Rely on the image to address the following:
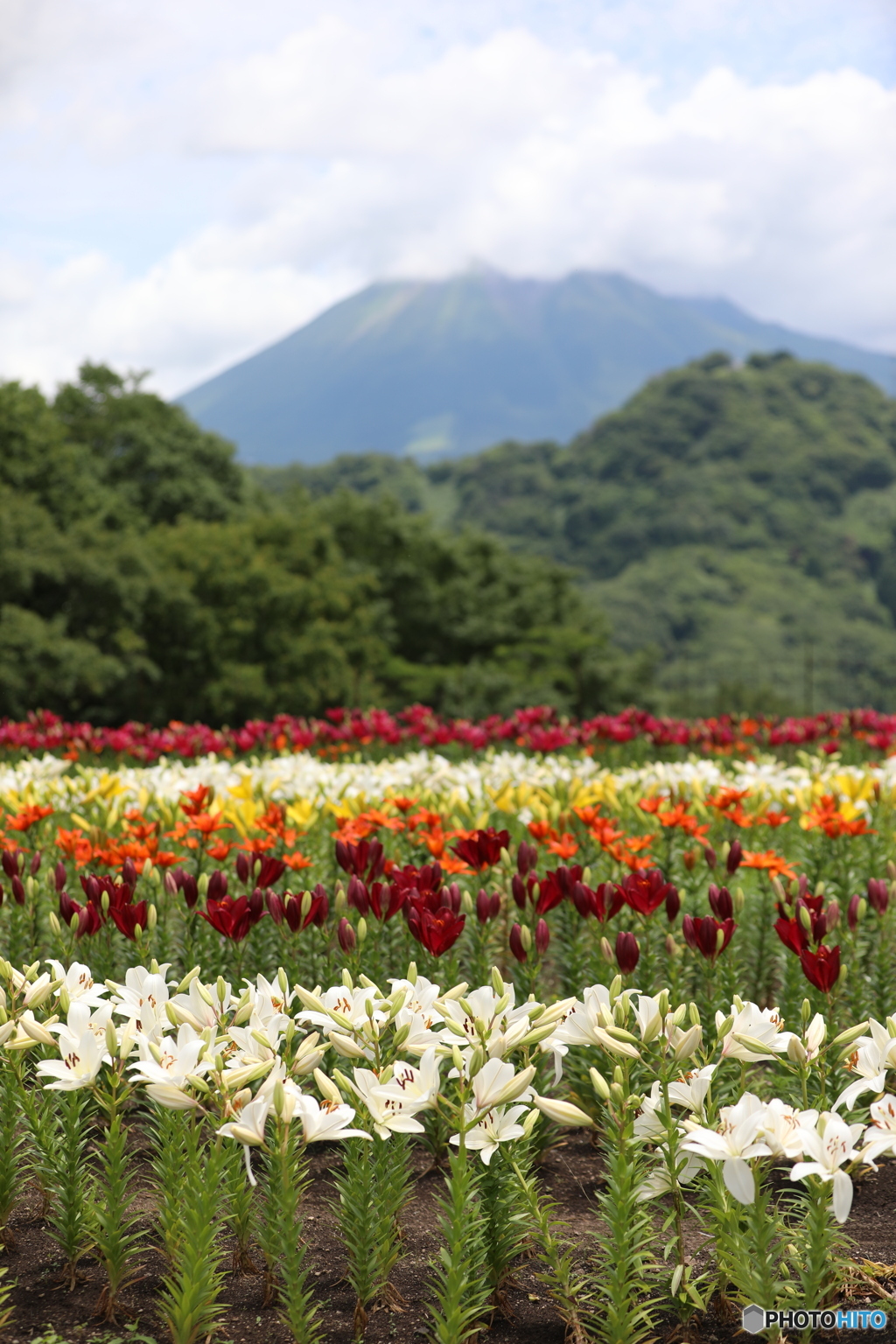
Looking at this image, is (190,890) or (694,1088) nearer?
(694,1088)

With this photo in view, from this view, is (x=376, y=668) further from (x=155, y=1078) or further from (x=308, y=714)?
(x=155, y=1078)

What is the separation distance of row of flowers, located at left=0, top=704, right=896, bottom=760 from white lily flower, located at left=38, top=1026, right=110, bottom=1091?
701 cm

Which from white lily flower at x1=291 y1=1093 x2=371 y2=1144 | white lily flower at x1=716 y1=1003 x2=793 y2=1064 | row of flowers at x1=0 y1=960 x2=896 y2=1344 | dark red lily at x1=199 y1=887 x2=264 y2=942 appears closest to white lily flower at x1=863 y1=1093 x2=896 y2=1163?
row of flowers at x1=0 y1=960 x2=896 y2=1344

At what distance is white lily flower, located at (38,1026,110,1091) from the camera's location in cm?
258

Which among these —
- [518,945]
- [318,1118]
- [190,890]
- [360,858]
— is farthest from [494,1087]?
[190,890]

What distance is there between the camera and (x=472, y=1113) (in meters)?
2.39

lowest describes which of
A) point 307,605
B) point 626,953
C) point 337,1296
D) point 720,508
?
point 337,1296

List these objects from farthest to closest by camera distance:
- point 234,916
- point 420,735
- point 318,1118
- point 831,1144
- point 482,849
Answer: point 420,735, point 482,849, point 234,916, point 318,1118, point 831,1144

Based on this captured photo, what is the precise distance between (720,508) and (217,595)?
206ft

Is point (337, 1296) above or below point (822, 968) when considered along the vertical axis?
below

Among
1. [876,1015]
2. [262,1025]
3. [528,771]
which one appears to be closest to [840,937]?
[876,1015]

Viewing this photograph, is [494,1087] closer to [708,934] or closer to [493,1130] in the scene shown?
[493,1130]

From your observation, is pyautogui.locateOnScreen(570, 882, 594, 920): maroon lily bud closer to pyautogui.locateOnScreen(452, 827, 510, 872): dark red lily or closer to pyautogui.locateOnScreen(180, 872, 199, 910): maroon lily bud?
pyautogui.locateOnScreen(452, 827, 510, 872): dark red lily

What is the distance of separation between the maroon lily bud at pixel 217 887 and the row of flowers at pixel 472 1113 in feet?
2.93
